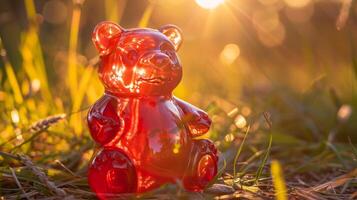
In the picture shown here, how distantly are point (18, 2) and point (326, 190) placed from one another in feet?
21.6

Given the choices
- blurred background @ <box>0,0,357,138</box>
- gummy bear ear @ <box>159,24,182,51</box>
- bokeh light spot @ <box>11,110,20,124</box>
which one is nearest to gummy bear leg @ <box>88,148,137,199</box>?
gummy bear ear @ <box>159,24,182,51</box>

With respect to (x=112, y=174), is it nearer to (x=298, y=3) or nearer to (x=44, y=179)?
(x=44, y=179)

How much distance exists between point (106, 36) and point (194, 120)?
412 millimetres

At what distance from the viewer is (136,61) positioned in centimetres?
181

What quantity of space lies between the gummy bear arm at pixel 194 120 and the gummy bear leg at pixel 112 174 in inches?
10.2

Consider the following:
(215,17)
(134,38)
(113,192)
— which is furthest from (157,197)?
(215,17)

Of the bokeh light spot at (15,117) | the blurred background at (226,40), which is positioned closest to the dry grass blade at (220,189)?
the bokeh light spot at (15,117)

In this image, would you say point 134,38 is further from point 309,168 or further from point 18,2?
point 18,2

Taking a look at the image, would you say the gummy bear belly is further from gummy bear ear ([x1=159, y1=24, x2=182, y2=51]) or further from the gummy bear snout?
gummy bear ear ([x1=159, y1=24, x2=182, y2=51])

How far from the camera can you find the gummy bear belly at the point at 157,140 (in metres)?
1.76

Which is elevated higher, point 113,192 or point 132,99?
point 132,99

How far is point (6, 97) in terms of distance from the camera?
3.04m

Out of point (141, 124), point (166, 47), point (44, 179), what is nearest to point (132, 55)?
point (166, 47)

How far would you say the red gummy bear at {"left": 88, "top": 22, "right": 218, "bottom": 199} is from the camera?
176 centimetres
